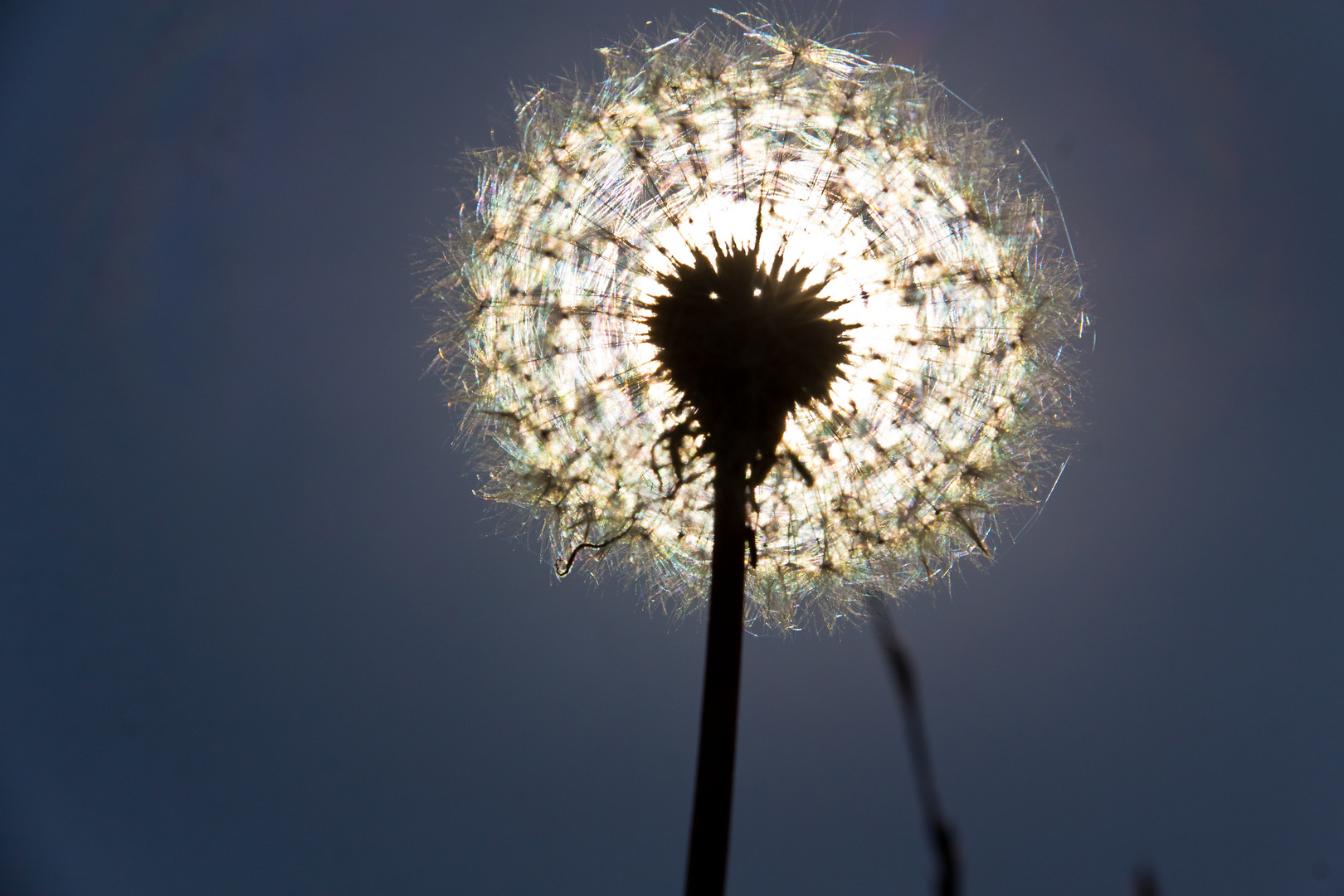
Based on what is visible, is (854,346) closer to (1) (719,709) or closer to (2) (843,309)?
(2) (843,309)

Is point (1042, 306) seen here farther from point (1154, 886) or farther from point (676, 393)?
point (1154, 886)

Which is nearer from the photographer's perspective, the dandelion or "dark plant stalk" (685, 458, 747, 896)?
"dark plant stalk" (685, 458, 747, 896)

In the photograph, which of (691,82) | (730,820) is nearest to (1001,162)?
(691,82)

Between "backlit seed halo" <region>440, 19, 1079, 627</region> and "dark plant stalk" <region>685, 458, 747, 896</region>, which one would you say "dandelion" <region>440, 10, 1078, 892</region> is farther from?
"dark plant stalk" <region>685, 458, 747, 896</region>

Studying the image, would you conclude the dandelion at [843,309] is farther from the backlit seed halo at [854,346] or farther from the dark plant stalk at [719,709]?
the dark plant stalk at [719,709]

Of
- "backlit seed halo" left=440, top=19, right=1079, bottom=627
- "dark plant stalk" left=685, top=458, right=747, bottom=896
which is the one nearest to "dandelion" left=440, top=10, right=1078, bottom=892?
"backlit seed halo" left=440, top=19, right=1079, bottom=627
